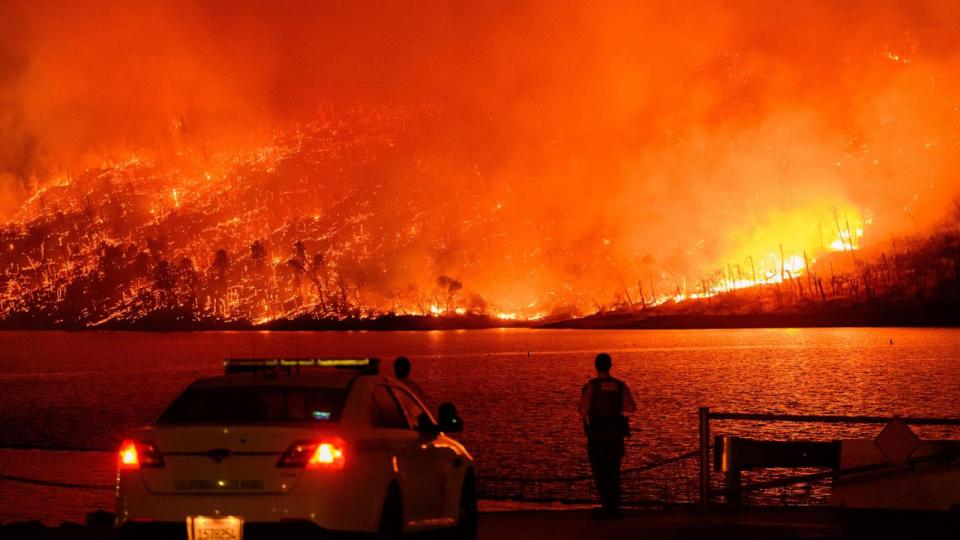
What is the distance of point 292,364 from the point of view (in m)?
12.7

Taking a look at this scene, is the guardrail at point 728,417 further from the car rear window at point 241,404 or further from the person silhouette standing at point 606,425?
the car rear window at point 241,404

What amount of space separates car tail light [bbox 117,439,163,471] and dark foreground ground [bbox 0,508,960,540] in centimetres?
482

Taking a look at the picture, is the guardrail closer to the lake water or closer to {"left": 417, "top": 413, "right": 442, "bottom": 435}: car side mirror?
{"left": 417, "top": 413, "right": 442, "bottom": 435}: car side mirror

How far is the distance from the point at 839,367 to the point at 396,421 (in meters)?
193

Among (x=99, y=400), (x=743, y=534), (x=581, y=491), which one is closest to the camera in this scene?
(x=743, y=534)

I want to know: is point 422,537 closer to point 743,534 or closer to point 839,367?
point 743,534

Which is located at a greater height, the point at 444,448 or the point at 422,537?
the point at 444,448

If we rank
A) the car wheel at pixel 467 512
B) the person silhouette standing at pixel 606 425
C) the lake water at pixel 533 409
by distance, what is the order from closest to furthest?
the car wheel at pixel 467 512 → the person silhouette standing at pixel 606 425 → the lake water at pixel 533 409

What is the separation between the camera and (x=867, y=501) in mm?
18562

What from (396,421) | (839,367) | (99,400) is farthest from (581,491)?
(839,367)

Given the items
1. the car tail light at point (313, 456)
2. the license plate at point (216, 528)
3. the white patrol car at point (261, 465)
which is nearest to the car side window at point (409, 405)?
the white patrol car at point (261, 465)

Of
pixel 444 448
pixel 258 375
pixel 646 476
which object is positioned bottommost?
pixel 646 476

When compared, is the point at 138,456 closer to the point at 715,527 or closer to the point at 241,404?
the point at 241,404

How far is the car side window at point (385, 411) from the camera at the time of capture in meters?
12.0
